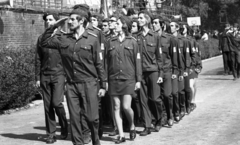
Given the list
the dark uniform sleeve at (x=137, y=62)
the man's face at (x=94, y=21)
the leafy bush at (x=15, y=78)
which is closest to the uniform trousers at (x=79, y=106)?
the dark uniform sleeve at (x=137, y=62)

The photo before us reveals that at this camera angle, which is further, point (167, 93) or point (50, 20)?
point (167, 93)

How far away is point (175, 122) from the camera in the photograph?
1219 centimetres

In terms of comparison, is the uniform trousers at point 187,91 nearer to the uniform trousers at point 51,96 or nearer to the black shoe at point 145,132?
the black shoe at point 145,132

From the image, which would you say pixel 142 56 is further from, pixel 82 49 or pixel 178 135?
pixel 82 49

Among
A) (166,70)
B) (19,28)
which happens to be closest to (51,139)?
(166,70)

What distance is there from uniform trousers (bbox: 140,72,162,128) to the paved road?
1.09 ft

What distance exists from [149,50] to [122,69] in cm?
120

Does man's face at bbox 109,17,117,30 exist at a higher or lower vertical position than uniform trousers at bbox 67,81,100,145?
higher

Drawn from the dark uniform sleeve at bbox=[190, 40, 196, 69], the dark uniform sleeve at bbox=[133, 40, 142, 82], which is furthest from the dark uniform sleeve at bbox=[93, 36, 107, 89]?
the dark uniform sleeve at bbox=[190, 40, 196, 69]

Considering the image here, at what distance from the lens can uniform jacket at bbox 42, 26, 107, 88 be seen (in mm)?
8383

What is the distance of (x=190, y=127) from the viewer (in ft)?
37.6

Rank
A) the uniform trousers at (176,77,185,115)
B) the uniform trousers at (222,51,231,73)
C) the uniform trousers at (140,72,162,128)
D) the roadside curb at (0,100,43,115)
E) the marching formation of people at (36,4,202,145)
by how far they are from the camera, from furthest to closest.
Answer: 1. the uniform trousers at (222,51,231,73)
2. the roadside curb at (0,100,43,115)
3. the uniform trousers at (176,77,185,115)
4. the uniform trousers at (140,72,162,128)
5. the marching formation of people at (36,4,202,145)

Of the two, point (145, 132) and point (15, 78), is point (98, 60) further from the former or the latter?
point (15, 78)

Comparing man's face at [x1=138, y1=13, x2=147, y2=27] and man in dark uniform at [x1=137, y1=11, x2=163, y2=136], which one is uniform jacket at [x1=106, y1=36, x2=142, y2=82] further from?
man's face at [x1=138, y1=13, x2=147, y2=27]
